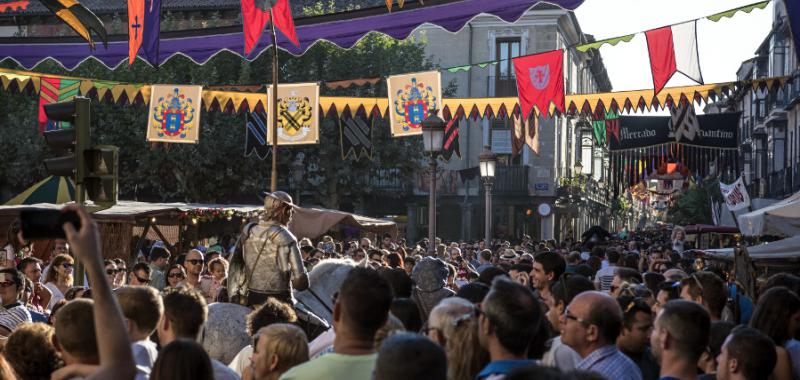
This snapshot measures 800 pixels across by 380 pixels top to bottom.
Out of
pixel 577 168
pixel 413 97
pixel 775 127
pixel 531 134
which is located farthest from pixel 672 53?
pixel 775 127

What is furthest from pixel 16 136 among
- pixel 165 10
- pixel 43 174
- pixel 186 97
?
pixel 186 97

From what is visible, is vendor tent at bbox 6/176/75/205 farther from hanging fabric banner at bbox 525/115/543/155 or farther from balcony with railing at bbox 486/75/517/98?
balcony with railing at bbox 486/75/517/98

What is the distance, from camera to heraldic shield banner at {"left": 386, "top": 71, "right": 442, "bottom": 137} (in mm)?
19484

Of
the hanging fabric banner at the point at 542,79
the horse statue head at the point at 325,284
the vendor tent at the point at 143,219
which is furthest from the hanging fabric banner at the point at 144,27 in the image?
the horse statue head at the point at 325,284

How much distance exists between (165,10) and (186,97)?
85.4 feet

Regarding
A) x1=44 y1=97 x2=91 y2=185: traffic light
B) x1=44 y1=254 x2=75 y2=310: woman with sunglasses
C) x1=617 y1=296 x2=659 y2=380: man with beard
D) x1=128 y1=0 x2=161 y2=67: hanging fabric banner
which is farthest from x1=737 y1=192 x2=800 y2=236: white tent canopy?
x1=44 y1=97 x2=91 y2=185: traffic light

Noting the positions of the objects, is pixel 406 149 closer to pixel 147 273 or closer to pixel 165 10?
pixel 165 10

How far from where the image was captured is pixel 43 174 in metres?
37.7

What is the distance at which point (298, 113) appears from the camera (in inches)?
802

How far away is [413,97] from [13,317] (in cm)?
1232

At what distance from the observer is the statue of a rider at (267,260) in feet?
29.2

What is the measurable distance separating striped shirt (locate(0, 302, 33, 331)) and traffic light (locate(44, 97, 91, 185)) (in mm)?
1043

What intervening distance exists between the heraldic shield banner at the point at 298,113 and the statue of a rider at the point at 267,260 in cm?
1107

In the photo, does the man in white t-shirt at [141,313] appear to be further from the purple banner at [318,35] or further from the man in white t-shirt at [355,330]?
the purple banner at [318,35]
